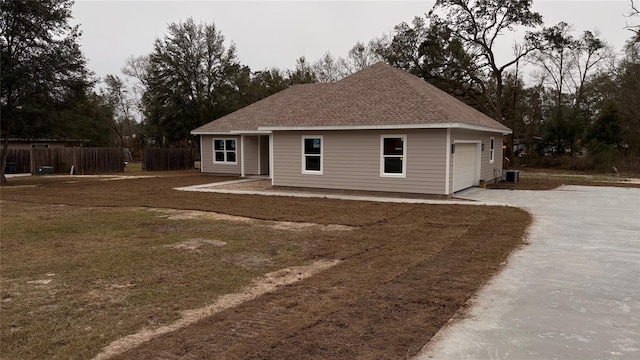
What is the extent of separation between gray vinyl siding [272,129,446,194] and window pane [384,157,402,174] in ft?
0.86

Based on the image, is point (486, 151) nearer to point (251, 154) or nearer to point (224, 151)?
point (251, 154)

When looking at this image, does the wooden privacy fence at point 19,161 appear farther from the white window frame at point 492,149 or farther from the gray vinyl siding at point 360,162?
the white window frame at point 492,149

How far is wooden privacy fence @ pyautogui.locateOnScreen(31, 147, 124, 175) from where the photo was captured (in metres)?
26.7

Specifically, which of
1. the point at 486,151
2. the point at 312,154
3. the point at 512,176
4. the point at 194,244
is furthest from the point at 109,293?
the point at 512,176

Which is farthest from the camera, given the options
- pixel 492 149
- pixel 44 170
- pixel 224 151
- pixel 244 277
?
pixel 44 170

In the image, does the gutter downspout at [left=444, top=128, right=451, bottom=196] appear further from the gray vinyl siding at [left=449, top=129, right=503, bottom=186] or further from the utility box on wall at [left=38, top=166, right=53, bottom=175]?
the utility box on wall at [left=38, top=166, right=53, bottom=175]

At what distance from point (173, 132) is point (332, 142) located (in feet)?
63.9

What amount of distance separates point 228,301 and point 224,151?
64.9 feet

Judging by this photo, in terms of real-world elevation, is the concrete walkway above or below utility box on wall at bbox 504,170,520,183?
below

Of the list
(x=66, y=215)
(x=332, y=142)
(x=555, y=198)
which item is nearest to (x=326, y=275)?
(x=66, y=215)

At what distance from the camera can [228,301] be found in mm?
4707

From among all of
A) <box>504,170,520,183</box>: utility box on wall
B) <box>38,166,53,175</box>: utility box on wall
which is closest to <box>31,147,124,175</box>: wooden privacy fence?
<box>38,166,53,175</box>: utility box on wall

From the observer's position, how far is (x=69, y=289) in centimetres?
514

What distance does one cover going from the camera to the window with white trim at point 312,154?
16.1 m
